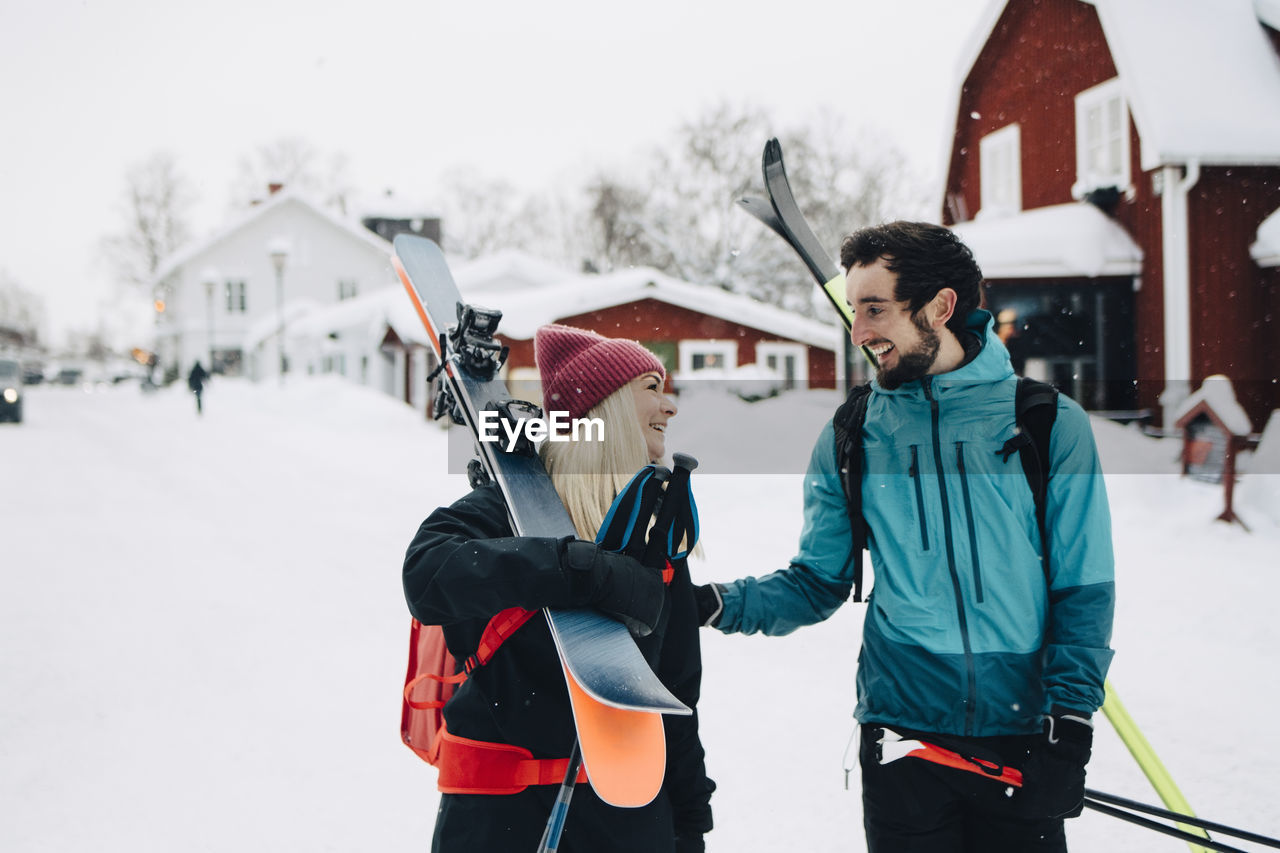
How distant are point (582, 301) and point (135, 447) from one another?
8.28 meters

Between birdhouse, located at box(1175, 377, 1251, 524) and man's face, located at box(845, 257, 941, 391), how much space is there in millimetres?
6240

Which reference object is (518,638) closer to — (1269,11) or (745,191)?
(1269,11)

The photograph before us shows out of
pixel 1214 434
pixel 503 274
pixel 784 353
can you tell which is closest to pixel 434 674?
pixel 1214 434

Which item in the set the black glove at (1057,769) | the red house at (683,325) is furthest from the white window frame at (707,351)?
the black glove at (1057,769)

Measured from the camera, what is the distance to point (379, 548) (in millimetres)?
7477

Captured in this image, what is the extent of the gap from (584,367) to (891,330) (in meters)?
0.71

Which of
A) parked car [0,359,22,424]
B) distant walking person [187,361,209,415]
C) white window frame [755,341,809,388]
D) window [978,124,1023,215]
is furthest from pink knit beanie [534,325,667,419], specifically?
distant walking person [187,361,209,415]

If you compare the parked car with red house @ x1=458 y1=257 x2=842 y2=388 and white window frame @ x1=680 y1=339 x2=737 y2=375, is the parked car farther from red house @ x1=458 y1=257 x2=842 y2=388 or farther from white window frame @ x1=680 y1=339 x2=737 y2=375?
white window frame @ x1=680 y1=339 x2=737 y2=375

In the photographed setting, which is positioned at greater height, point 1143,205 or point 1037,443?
point 1143,205

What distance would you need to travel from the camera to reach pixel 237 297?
47.5 m

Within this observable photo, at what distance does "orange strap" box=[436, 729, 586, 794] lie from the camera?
5.73 ft

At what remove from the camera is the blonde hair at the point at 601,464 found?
191 cm

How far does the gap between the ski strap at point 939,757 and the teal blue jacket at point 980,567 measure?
0.04 meters

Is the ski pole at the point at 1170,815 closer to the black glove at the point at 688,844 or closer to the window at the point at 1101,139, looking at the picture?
the black glove at the point at 688,844
